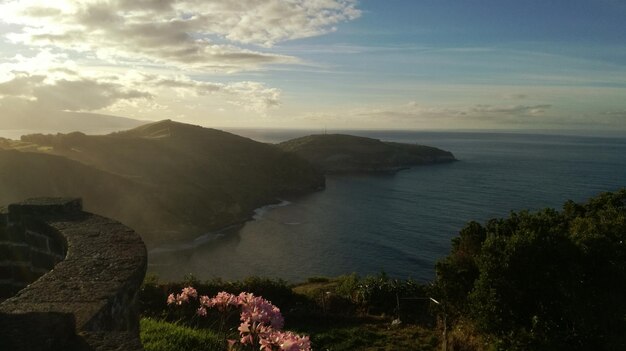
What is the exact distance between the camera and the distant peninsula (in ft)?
228

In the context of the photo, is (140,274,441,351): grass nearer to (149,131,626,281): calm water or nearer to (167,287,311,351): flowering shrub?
(167,287,311,351): flowering shrub

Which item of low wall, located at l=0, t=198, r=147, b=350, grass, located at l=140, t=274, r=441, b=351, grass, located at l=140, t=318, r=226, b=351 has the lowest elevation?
grass, located at l=140, t=274, r=441, b=351

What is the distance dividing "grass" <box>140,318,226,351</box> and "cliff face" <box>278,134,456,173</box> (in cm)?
15003

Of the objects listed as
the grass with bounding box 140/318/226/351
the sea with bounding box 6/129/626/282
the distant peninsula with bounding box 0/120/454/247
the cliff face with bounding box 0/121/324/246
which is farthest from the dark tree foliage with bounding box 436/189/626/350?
the cliff face with bounding box 0/121/324/246

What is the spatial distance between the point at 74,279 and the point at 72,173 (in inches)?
3052

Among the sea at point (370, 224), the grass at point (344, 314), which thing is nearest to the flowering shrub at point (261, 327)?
the grass at point (344, 314)

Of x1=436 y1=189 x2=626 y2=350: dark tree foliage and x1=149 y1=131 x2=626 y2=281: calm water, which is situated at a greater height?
x1=436 y1=189 x2=626 y2=350: dark tree foliage

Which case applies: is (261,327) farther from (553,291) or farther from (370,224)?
(370,224)

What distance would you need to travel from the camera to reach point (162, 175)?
9656 centimetres

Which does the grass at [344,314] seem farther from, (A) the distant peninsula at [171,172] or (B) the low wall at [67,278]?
(A) the distant peninsula at [171,172]

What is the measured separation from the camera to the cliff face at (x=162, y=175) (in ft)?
228

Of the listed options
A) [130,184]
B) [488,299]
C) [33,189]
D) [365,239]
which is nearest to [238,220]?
[130,184]

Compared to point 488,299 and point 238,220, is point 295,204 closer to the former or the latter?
point 238,220

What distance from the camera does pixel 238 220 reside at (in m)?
85.8
